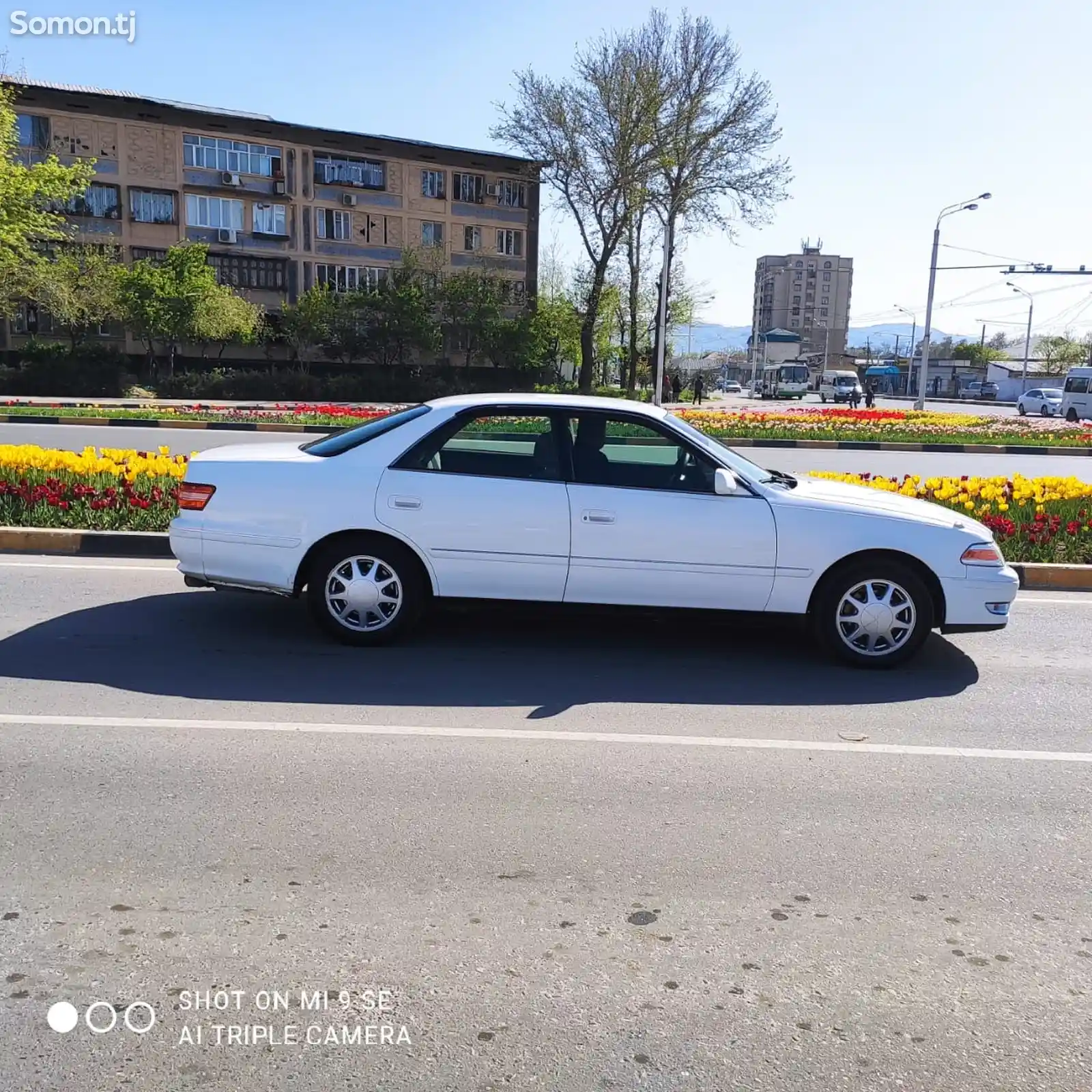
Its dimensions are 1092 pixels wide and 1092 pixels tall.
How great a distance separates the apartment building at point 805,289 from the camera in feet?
546

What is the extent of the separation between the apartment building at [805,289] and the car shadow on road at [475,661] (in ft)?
540

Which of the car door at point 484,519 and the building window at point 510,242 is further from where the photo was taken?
the building window at point 510,242

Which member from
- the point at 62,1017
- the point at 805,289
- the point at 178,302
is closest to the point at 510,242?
the point at 178,302

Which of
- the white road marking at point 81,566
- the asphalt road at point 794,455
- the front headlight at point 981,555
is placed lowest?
the white road marking at point 81,566

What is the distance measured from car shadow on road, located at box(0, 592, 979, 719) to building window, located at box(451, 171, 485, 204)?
49.3 metres

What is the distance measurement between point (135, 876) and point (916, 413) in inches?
1325

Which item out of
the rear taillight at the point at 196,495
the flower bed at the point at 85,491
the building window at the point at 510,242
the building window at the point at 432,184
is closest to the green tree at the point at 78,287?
the building window at the point at 432,184

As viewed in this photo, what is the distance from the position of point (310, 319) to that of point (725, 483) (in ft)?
136

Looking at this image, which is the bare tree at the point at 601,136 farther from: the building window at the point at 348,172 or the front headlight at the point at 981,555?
the front headlight at the point at 981,555

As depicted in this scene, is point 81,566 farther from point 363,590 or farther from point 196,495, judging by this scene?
point 363,590

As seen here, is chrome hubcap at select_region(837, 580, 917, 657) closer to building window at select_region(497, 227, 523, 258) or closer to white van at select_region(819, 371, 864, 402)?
building window at select_region(497, 227, 523, 258)

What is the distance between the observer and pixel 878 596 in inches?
236

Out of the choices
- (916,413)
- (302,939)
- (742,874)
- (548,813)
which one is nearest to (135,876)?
(302,939)

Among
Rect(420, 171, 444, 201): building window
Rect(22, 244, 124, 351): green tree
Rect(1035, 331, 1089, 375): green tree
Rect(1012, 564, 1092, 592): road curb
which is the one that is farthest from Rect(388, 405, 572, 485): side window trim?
Rect(1035, 331, 1089, 375): green tree
